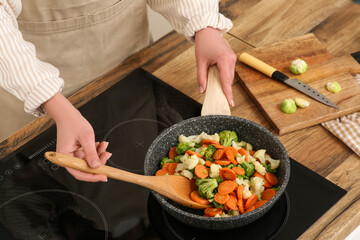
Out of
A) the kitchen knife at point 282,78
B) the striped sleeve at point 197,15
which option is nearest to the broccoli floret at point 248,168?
the kitchen knife at point 282,78

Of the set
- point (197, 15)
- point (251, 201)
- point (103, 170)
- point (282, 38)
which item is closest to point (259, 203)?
point (251, 201)

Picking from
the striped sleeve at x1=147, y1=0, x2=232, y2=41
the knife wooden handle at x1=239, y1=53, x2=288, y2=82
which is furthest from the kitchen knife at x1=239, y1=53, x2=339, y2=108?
the striped sleeve at x1=147, y1=0, x2=232, y2=41

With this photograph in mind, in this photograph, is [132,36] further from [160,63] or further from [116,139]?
[116,139]

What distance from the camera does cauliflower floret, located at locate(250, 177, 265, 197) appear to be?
1.00 meters

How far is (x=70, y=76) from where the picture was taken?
4.99 feet

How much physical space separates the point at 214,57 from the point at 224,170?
1.27 ft

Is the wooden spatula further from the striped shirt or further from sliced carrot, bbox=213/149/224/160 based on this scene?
the striped shirt

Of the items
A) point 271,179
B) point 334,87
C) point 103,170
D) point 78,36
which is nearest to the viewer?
point 103,170

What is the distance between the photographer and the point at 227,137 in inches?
43.2

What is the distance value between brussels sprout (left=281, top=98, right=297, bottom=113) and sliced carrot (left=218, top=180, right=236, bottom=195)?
1.21ft

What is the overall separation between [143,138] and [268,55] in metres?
0.52

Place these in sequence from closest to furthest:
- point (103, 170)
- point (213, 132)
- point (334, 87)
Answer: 1. point (103, 170)
2. point (213, 132)
3. point (334, 87)

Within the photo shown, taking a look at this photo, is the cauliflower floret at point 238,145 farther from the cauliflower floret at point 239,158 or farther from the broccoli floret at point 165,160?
the broccoli floret at point 165,160

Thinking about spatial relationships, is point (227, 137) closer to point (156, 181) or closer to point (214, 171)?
point (214, 171)
